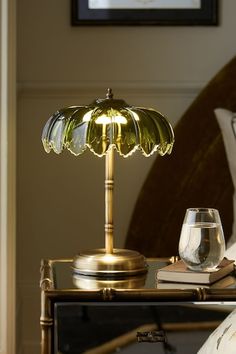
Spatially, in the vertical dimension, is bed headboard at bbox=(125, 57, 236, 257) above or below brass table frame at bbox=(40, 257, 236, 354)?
above

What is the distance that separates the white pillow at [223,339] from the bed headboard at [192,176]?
0.99 metres

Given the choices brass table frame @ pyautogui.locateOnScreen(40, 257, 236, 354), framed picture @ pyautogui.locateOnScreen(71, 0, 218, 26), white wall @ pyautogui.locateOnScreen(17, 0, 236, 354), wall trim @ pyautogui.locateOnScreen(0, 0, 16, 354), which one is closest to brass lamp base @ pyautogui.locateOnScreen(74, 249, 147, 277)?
brass table frame @ pyautogui.locateOnScreen(40, 257, 236, 354)

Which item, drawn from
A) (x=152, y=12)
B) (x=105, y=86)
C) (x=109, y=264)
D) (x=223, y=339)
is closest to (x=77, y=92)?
(x=105, y=86)

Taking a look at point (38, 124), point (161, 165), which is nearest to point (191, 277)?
point (161, 165)

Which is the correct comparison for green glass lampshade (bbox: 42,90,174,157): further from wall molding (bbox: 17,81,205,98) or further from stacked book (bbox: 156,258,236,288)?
wall molding (bbox: 17,81,205,98)

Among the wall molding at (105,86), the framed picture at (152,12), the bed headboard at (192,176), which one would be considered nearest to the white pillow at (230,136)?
the bed headboard at (192,176)

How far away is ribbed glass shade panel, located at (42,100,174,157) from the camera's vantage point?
1953mm

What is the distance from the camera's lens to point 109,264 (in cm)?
197

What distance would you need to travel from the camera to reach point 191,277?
1.91 metres

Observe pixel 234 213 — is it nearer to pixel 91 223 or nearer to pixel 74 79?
pixel 91 223

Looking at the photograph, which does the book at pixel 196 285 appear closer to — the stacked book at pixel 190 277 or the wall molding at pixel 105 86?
the stacked book at pixel 190 277

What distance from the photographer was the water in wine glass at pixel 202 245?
1.90 metres

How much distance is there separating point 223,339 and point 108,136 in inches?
21.8

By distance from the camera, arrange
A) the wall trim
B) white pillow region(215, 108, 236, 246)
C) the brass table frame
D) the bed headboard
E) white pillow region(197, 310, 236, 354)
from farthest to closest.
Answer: the bed headboard, white pillow region(215, 108, 236, 246), the wall trim, the brass table frame, white pillow region(197, 310, 236, 354)
